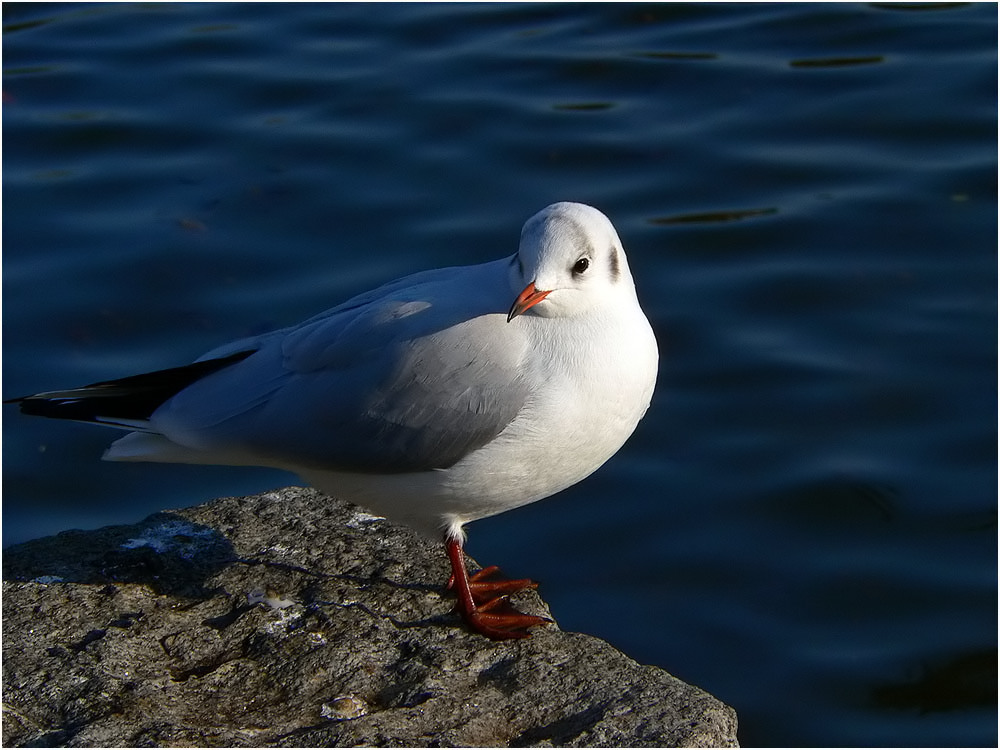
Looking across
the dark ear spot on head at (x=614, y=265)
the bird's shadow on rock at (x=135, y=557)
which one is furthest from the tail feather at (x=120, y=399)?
the dark ear spot on head at (x=614, y=265)

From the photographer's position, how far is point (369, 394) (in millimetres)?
4633

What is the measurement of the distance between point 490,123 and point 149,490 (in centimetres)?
404

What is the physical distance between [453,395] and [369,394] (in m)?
0.31

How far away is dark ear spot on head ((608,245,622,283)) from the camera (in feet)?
15.0

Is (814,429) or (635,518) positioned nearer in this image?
(635,518)

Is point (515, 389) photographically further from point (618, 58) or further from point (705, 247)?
point (618, 58)

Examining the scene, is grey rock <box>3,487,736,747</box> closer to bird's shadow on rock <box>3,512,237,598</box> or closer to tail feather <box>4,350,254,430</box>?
bird's shadow on rock <box>3,512,237,598</box>

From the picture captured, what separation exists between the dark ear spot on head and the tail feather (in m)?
1.38

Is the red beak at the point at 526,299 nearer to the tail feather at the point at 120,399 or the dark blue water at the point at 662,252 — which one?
the tail feather at the point at 120,399

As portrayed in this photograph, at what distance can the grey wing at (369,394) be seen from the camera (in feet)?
14.8

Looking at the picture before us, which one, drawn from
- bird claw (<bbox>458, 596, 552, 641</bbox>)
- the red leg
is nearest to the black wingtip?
the red leg

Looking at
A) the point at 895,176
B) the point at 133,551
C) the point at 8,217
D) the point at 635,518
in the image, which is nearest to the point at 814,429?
the point at 635,518

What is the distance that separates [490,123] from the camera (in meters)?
10.0

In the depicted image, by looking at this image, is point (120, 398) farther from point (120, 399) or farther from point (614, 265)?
point (614, 265)
